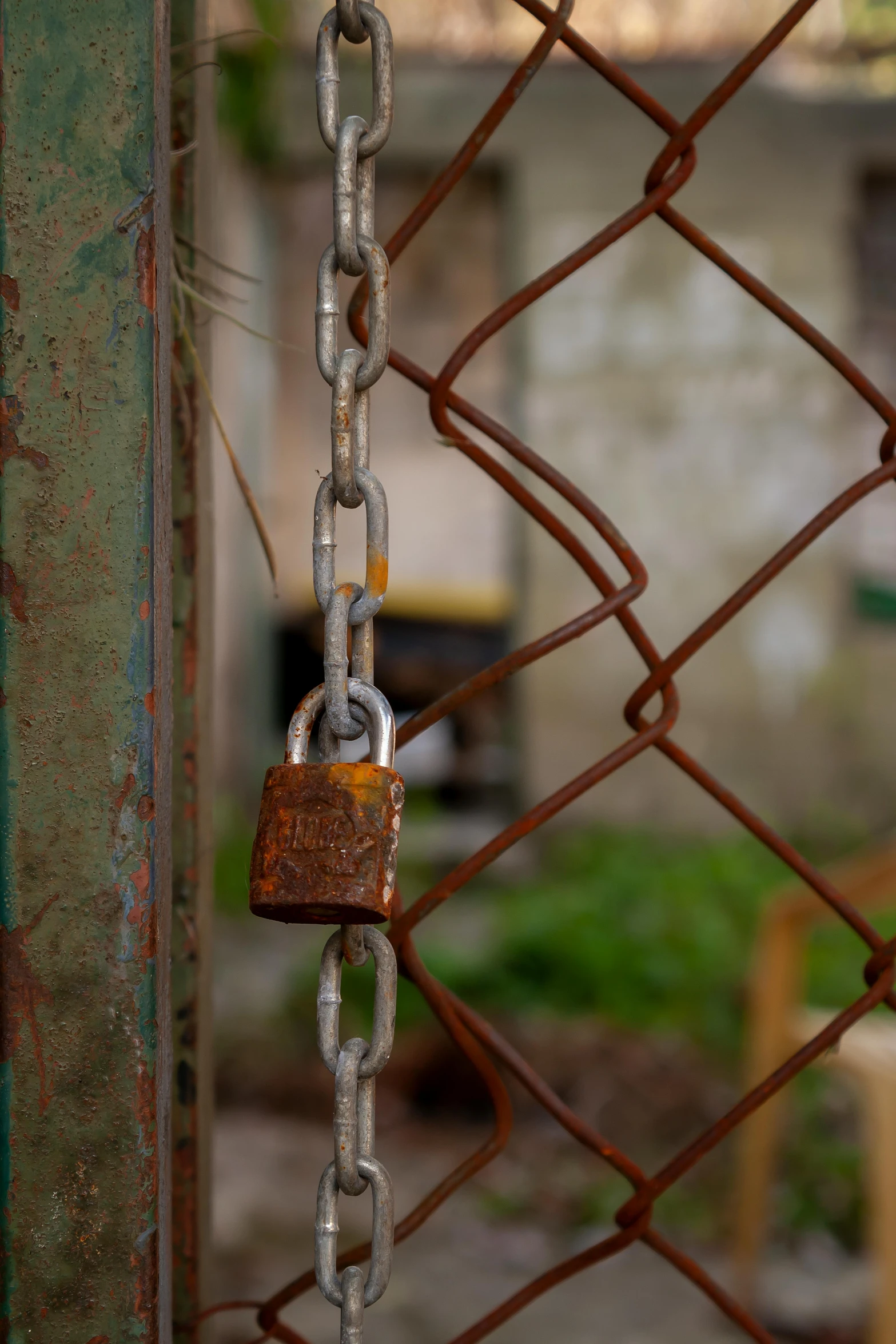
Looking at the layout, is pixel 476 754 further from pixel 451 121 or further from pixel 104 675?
pixel 104 675

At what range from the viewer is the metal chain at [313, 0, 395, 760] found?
0.40 meters

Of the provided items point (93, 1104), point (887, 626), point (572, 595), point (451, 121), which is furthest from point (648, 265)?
point (93, 1104)

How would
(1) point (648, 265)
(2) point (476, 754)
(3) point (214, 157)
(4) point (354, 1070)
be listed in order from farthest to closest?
(2) point (476, 754) → (1) point (648, 265) → (3) point (214, 157) → (4) point (354, 1070)

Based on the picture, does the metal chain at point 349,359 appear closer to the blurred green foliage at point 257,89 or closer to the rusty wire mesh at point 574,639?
the rusty wire mesh at point 574,639

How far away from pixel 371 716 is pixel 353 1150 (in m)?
0.16

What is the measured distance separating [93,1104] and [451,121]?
470 centimetres

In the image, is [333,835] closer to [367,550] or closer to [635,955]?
[367,550]

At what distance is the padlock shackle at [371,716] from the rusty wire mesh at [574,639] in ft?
0.33

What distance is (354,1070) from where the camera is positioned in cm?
40

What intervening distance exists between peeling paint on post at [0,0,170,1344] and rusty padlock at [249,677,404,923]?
0.07 m

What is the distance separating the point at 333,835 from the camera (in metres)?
0.40

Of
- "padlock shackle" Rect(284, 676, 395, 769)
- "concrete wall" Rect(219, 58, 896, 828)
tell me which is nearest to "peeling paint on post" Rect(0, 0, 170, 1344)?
"padlock shackle" Rect(284, 676, 395, 769)

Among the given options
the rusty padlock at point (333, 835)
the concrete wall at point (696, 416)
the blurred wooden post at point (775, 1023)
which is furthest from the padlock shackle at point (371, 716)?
the concrete wall at point (696, 416)

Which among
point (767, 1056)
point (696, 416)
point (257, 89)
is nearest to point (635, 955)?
point (767, 1056)
